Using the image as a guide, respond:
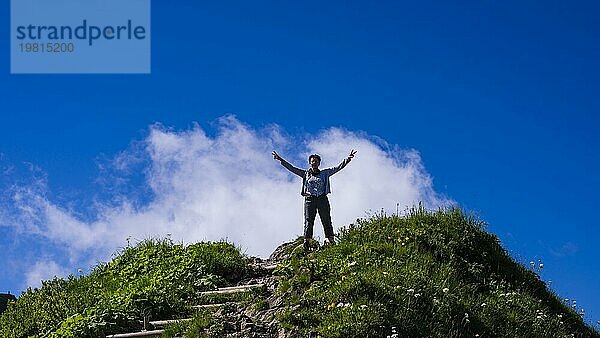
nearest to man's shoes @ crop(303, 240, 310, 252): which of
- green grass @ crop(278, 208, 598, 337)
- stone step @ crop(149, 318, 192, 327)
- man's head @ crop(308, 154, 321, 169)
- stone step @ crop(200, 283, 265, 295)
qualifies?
green grass @ crop(278, 208, 598, 337)

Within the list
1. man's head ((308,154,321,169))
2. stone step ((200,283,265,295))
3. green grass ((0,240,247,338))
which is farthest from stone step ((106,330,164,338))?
man's head ((308,154,321,169))

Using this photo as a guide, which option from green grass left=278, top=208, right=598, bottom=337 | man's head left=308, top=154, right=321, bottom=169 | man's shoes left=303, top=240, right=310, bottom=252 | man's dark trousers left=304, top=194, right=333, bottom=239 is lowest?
green grass left=278, top=208, right=598, bottom=337

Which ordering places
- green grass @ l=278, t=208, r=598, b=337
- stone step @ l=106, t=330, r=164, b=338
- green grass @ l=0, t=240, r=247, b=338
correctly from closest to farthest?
green grass @ l=278, t=208, r=598, b=337 → stone step @ l=106, t=330, r=164, b=338 → green grass @ l=0, t=240, r=247, b=338

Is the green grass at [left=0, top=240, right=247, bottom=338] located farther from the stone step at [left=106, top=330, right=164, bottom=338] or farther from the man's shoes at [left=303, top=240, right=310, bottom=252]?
the man's shoes at [left=303, top=240, right=310, bottom=252]

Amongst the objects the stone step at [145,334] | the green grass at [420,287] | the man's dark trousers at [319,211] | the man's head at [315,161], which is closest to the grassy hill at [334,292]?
the green grass at [420,287]

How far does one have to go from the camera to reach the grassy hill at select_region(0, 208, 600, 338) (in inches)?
477

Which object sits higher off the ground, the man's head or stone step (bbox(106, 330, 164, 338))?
the man's head

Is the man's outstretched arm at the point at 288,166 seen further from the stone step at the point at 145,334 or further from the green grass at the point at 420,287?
the stone step at the point at 145,334

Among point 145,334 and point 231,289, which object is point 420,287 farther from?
point 145,334

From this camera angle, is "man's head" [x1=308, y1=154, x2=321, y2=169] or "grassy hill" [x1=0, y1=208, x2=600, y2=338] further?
"man's head" [x1=308, y1=154, x2=321, y2=169]

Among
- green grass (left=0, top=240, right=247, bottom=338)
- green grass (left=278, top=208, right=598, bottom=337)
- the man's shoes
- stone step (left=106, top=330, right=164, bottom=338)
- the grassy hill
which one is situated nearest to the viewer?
green grass (left=278, top=208, right=598, bottom=337)

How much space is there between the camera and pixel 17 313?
18.5m

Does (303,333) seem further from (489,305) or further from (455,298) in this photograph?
(489,305)

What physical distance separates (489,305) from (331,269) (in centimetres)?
298
